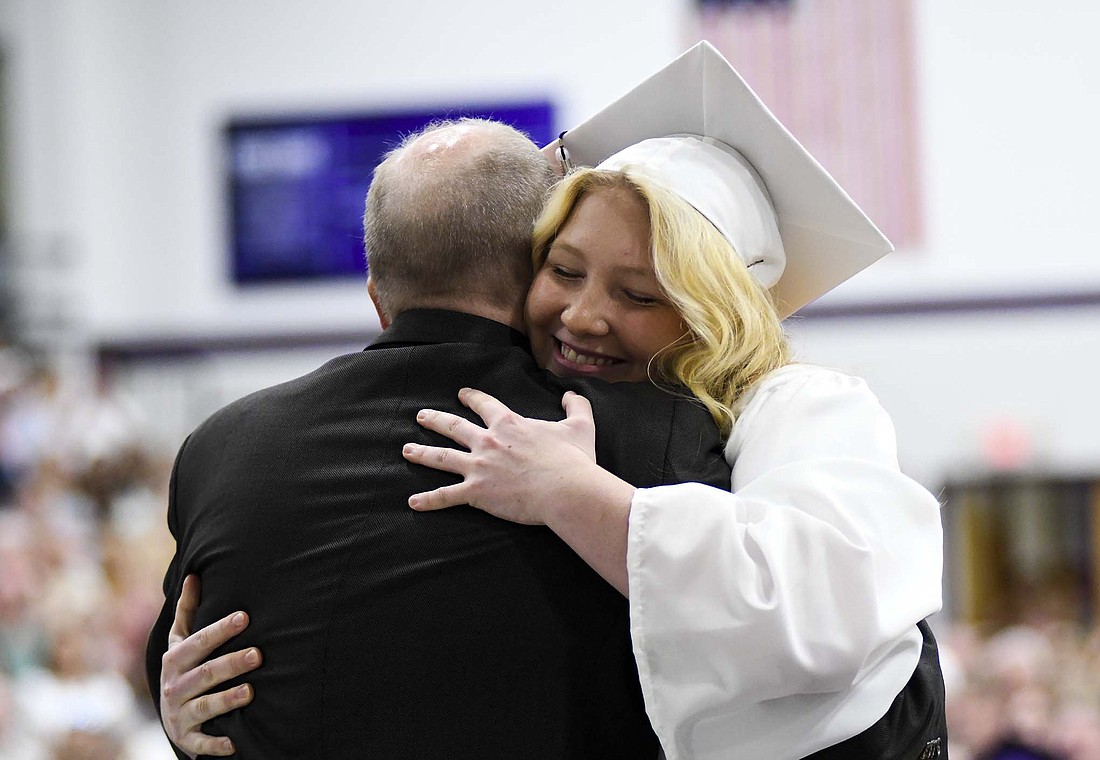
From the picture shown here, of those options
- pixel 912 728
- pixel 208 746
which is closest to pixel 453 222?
pixel 208 746

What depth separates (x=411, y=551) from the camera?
1.57m

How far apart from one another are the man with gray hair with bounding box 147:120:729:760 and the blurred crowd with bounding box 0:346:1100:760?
3178 mm

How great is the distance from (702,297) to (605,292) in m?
0.15

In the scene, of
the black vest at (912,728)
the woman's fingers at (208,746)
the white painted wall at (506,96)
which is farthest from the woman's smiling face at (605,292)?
the white painted wall at (506,96)

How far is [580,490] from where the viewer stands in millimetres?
1531

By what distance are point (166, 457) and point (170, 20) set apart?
3.96 metres

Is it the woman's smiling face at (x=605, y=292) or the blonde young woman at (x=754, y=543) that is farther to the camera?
the woman's smiling face at (x=605, y=292)

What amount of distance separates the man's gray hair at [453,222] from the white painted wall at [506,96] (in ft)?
24.5

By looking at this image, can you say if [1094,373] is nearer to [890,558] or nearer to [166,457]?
[166,457]

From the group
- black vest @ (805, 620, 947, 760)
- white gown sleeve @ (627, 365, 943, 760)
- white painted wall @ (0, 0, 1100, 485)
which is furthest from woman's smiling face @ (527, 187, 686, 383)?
white painted wall @ (0, 0, 1100, 485)

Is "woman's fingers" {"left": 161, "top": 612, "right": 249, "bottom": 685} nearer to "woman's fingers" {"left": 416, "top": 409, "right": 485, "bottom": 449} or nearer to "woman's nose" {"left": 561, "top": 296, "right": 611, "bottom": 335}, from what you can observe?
"woman's fingers" {"left": 416, "top": 409, "right": 485, "bottom": 449}

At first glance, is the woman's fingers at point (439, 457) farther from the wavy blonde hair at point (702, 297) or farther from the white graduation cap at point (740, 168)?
the white graduation cap at point (740, 168)

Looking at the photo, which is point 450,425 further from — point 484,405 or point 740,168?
point 740,168

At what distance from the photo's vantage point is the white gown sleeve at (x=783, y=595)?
1.47 meters
